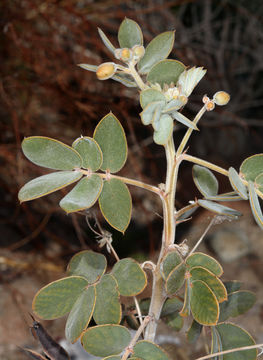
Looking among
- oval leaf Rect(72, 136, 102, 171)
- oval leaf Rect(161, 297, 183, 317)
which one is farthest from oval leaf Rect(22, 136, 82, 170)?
oval leaf Rect(161, 297, 183, 317)

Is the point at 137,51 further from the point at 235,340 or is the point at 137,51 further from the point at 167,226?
the point at 235,340

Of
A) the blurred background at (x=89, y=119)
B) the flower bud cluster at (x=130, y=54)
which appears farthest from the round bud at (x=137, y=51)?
the blurred background at (x=89, y=119)

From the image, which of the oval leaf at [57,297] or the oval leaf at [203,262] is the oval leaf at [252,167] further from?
the oval leaf at [57,297]

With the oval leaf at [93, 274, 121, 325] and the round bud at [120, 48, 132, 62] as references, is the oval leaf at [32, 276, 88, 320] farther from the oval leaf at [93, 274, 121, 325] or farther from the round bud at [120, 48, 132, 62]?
the round bud at [120, 48, 132, 62]

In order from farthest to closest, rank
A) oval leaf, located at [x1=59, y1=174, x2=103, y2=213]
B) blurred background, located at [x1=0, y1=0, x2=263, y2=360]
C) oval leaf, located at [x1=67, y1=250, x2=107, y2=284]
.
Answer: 1. blurred background, located at [x1=0, y1=0, x2=263, y2=360]
2. oval leaf, located at [x1=67, y1=250, x2=107, y2=284]
3. oval leaf, located at [x1=59, y1=174, x2=103, y2=213]

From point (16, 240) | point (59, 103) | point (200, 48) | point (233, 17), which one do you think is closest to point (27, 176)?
point (16, 240)

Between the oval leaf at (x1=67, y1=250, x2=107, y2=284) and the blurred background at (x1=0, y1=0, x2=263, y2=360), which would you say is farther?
the blurred background at (x1=0, y1=0, x2=263, y2=360)
